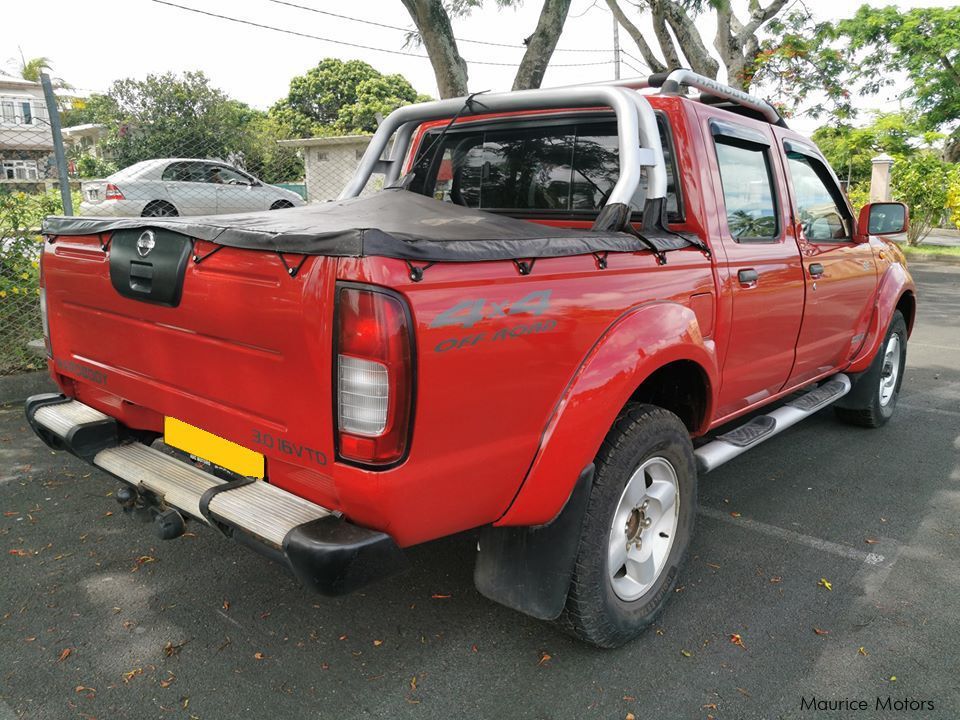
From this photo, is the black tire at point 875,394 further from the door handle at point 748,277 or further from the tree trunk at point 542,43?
the tree trunk at point 542,43

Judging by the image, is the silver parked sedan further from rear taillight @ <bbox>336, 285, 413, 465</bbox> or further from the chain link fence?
rear taillight @ <bbox>336, 285, 413, 465</bbox>

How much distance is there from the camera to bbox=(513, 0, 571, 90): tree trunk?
838 centimetres

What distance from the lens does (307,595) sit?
2.98 metres

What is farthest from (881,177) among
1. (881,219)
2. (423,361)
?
(423,361)

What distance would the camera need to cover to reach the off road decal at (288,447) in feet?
6.57

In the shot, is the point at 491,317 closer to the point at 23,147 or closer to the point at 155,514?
the point at 155,514

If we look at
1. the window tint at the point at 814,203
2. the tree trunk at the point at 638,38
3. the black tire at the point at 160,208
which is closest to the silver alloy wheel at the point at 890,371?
the window tint at the point at 814,203

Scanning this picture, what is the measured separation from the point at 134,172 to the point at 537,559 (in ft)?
40.6

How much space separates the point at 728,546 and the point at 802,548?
34 centimetres

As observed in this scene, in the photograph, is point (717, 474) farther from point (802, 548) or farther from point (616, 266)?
point (616, 266)

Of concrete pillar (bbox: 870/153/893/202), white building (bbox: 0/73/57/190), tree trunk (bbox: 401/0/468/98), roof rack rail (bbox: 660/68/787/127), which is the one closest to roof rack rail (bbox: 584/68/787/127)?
roof rack rail (bbox: 660/68/787/127)

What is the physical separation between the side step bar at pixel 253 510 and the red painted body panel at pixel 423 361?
6 cm

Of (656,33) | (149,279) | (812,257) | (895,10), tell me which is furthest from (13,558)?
(895,10)

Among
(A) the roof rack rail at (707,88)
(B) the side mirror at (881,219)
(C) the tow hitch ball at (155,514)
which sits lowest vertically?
(C) the tow hitch ball at (155,514)
